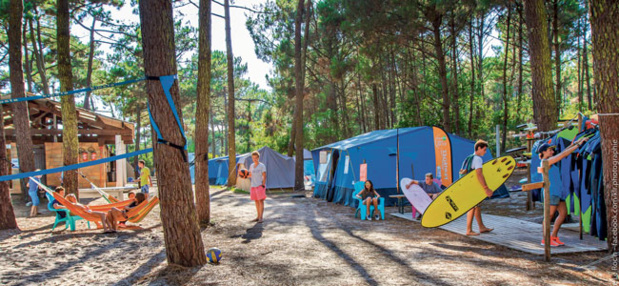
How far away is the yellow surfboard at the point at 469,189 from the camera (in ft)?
18.9

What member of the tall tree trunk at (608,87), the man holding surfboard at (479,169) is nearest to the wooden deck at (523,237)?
the man holding surfboard at (479,169)

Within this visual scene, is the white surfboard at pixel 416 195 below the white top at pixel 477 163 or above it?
below

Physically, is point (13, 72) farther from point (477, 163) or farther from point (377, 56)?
point (377, 56)

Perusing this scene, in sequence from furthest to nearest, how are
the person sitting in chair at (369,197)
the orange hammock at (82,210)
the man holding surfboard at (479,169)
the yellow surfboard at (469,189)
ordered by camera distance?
the person sitting in chair at (369,197) → the orange hammock at (82,210) → the yellow surfboard at (469,189) → the man holding surfboard at (479,169)

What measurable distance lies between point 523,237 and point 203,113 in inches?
204

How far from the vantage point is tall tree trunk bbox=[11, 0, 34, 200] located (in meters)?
8.09

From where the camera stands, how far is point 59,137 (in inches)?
627

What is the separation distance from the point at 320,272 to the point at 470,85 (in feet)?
44.9

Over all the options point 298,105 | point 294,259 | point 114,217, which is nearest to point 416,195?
point 294,259

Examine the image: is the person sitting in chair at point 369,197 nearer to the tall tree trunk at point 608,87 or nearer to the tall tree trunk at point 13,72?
the tall tree trunk at point 608,87

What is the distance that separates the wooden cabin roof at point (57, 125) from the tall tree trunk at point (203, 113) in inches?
356

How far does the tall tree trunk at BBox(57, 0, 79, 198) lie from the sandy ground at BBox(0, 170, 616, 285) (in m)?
1.37

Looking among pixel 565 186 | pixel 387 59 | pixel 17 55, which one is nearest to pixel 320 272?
pixel 565 186

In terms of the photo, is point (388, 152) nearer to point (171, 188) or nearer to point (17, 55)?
point (171, 188)
